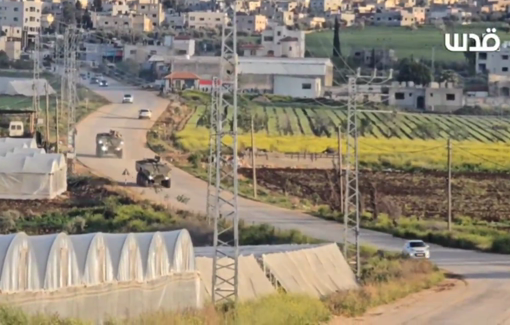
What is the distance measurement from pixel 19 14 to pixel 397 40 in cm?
3308

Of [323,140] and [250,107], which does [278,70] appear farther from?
[323,140]

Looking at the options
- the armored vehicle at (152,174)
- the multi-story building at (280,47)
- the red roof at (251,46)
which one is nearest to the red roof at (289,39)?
the multi-story building at (280,47)

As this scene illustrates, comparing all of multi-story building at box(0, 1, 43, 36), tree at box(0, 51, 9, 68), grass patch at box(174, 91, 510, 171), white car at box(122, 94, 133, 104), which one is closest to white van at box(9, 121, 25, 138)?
grass patch at box(174, 91, 510, 171)

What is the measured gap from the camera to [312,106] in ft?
241

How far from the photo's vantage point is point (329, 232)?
31500 millimetres

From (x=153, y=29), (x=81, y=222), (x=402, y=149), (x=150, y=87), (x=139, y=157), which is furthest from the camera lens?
(x=153, y=29)

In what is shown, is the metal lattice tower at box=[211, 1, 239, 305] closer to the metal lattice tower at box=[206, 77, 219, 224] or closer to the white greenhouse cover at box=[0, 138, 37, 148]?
the metal lattice tower at box=[206, 77, 219, 224]

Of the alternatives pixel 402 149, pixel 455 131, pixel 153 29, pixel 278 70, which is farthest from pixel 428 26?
pixel 402 149

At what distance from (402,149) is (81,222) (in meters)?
28.8

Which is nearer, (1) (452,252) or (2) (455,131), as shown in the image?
(1) (452,252)

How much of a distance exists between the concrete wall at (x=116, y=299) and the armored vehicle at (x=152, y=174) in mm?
21053

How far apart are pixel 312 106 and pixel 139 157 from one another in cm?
2881

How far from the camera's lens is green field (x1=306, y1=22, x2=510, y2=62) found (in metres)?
113

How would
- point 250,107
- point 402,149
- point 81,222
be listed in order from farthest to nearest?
point 250,107 < point 402,149 < point 81,222
